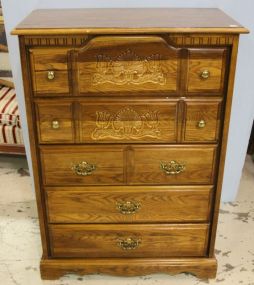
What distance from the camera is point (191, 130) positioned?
4.91 ft

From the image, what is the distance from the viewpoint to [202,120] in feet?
4.83

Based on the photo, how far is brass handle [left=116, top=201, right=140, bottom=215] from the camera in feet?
5.39

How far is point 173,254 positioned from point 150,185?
38 centimetres

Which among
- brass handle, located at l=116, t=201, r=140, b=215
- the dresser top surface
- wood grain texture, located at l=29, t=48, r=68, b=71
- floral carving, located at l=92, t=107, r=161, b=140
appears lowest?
brass handle, located at l=116, t=201, r=140, b=215

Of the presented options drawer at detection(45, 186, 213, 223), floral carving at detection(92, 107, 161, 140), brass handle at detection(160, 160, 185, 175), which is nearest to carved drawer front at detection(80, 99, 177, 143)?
floral carving at detection(92, 107, 161, 140)

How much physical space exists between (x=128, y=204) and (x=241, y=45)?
3.08 ft

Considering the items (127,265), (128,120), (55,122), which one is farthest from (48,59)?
(127,265)

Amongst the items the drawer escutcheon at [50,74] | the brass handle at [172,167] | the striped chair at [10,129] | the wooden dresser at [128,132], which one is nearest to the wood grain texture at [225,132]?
the wooden dresser at [128,132]

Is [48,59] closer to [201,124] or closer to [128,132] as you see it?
[128,132]

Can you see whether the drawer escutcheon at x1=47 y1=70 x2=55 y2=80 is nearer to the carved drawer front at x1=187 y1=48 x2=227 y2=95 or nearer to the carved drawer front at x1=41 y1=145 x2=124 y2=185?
the carved drawer front at x1=41 y1=145 x2=124 y2=185

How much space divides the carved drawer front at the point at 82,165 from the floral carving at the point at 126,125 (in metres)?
0.06

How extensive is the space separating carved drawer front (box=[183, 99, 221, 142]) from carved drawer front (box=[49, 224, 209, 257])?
420 millimetres

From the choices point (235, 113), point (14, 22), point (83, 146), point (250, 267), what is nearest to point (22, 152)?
point (14, 22)

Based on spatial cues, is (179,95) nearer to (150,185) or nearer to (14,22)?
(150,185)
